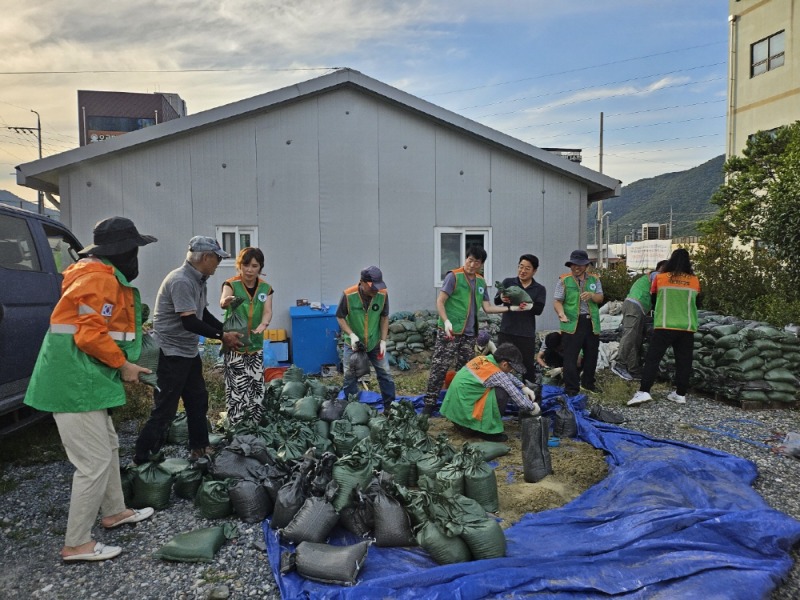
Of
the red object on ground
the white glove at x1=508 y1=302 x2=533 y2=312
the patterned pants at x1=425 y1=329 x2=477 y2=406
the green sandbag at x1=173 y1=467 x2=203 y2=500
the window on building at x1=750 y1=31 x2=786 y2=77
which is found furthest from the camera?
the window on building at x1=750 y1=31 x2=786 y2=77

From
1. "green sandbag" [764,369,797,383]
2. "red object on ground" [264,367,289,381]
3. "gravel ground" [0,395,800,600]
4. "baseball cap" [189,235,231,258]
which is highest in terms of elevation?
"baseball cap" [189,235,231,258]

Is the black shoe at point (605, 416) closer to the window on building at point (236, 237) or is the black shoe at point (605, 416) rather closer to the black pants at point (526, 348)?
the black pants at point (526, 348)

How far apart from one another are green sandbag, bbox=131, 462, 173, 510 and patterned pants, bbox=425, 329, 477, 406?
2.95 m

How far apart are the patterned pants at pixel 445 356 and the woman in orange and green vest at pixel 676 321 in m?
2.19

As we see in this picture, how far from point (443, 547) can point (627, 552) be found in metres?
1.05

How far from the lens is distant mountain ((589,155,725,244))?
3297 inches

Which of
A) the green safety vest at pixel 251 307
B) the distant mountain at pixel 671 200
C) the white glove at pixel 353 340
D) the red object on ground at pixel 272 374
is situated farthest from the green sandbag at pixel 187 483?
the distant mountain at pixel 671 200

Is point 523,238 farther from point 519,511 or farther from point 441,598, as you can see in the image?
point 441,598

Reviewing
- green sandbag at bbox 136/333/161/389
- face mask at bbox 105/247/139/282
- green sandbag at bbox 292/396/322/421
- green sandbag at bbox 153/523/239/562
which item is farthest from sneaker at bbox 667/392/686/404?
face mask at bbox 105/247/139/282

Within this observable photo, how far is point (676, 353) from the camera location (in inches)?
259

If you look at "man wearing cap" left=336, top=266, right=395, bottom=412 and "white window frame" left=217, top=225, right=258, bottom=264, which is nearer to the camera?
"man wearing cap" left=336, top=266, right=395, bottom=412

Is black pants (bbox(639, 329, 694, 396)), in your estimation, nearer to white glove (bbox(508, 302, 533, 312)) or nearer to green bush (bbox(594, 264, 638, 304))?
white glove (bbox(508, 302, 533, 312))

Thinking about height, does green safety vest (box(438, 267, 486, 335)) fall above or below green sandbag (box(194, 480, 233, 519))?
above

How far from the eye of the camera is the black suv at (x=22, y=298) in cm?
393
